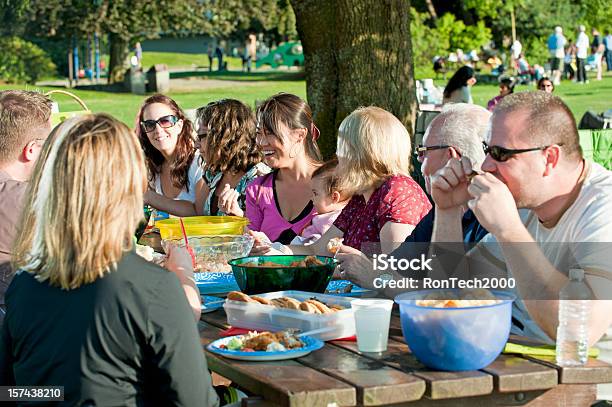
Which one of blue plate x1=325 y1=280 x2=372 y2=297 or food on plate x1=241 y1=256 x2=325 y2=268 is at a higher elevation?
food on plate x1=241 y1=256 x2=325 y2=268

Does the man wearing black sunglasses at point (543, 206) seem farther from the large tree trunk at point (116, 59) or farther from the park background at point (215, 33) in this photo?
the large tree trunk at point (116, 59)

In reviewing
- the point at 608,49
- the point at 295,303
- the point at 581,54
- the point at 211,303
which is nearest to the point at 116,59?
the point at 581,54

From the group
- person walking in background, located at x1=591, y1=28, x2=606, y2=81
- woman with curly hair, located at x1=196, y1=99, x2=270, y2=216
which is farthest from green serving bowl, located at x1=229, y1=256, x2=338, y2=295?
person walking in background, located at x1=591, y1=28, x2=606, y2=81

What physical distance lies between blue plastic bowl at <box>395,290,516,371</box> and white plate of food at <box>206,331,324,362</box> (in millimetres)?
347

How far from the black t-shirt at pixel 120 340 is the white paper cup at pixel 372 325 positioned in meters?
0.53

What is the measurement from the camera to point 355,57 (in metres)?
8.84

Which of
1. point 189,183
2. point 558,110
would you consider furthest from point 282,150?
point 558,110

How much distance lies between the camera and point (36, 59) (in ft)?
132

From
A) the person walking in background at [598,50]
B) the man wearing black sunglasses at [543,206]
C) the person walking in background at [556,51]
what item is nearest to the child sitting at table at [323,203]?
the man wearing black sunglasses at [543,206]

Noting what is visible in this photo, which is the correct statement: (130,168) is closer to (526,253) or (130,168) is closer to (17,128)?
(526,253)

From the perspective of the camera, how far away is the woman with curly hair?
6.54 metres

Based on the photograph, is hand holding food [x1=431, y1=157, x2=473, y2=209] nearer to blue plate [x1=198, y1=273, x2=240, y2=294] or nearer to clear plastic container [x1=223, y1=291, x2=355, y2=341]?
clear plastic container [x1=223, y1=291, x2=355, y2=341]

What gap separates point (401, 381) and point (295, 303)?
657 mm

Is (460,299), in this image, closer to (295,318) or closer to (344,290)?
(295,318)
